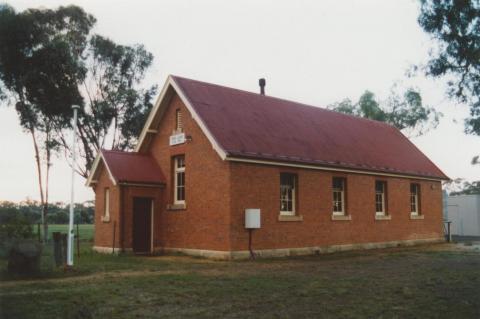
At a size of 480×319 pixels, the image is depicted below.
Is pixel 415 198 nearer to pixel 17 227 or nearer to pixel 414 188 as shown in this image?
pixel 414 188

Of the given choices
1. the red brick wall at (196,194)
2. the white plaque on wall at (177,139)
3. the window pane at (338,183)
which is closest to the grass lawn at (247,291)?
the red brick wall at (196,194)

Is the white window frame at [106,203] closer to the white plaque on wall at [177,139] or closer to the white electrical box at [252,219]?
the white plaque on wall at [177,139]

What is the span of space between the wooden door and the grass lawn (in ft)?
14.4

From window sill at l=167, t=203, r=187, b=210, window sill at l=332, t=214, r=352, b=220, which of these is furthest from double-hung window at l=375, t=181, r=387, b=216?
window sill at l=167, t=203, r=187, b=210

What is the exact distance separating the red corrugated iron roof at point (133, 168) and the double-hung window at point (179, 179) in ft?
2.00

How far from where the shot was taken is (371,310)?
8453 millimetres

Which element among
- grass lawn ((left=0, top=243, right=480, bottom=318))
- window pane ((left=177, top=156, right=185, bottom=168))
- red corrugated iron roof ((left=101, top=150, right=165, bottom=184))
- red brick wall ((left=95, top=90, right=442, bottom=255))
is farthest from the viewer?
window pane ((left=177, top=156, right=185, bottom=168))

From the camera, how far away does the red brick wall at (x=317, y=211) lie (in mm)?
18453

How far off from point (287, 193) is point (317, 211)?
5.65ft

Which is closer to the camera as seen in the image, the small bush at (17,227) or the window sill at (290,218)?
the window sill at (290,218)

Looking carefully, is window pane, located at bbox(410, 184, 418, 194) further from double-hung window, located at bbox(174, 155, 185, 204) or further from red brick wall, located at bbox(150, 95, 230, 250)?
red brick wall, located at bbox(150, 95, 230, 250)

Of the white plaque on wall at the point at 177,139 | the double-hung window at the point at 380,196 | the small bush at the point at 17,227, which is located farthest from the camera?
the double-hung window at the point at 380,196

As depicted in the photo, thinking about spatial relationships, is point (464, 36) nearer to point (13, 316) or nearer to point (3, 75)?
point (13, 316)

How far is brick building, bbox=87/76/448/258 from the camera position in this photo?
18.6m
